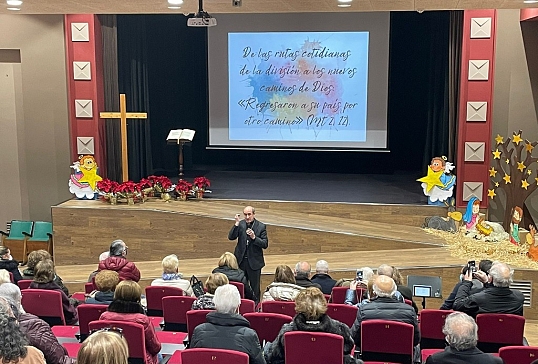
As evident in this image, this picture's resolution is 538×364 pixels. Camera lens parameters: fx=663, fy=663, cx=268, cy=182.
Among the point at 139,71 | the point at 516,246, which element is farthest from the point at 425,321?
the point at 139,71

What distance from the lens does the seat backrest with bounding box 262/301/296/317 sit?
195 inches

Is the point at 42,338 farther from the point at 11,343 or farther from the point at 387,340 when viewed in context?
the point at 387,340

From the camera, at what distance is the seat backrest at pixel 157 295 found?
210 inches

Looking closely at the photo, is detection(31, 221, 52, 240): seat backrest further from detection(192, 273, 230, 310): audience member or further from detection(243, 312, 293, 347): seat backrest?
detection(243, 312, 293, 347): seat backrest

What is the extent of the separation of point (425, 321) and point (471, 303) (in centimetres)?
49

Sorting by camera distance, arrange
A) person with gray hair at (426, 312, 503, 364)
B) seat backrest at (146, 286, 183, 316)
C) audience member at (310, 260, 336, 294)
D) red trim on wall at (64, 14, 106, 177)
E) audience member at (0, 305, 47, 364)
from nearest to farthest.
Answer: audience member at (0, 305, 47, 364)
person with gray hair at (426, 312, 503, 364)
seat backrest at (146, 286, 183, 316)
audience member at (310, 260, 336, 294)
red trim on wall at (64, 14, 106, 177)

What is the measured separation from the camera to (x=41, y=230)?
9789 millimetres

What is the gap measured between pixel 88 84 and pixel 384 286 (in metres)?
7.06

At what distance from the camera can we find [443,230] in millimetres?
8867

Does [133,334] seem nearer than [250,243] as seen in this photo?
Yes

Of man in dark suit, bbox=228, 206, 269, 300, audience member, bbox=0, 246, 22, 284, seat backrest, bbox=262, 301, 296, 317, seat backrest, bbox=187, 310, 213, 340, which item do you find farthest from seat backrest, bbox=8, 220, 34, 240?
seat backrest, bbox=187, 310, 213, 340

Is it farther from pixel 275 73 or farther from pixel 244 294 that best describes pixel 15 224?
pixel 244 294

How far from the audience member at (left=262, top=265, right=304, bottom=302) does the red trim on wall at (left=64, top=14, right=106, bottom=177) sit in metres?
5.75

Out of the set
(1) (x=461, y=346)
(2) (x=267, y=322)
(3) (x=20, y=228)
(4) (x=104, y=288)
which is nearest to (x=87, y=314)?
(4) (x=104, y=288)
